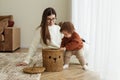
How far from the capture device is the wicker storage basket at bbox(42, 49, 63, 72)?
276 centimetres

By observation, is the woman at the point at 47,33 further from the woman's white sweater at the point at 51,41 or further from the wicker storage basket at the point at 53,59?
the wicker storage basket at the point at 53,59

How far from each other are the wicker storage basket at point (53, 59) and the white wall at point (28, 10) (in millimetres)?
2790

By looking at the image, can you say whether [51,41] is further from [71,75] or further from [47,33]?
[71,75]

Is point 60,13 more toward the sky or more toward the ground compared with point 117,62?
more toward the sky

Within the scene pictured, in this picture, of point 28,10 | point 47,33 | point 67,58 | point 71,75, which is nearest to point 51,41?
point 47,33

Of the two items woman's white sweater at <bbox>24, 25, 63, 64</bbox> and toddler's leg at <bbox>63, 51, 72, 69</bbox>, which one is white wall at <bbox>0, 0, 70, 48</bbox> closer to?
woman's white sweater at <bbox>24, 25, 63, 64</bbox>

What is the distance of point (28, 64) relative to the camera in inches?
123

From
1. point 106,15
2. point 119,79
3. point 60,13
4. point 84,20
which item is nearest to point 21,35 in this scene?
point 60,13

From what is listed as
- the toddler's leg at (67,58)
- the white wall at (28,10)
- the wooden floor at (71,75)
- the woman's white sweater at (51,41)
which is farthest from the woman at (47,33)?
the white wall at (28,10)

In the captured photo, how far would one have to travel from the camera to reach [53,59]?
2779 mm

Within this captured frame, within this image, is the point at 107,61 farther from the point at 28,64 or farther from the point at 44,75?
the point at 28,64

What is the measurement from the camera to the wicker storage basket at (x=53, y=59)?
2.76 metres

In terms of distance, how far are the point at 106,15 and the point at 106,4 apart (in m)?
0.12

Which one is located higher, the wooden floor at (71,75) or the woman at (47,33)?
the woman at (47,33)
